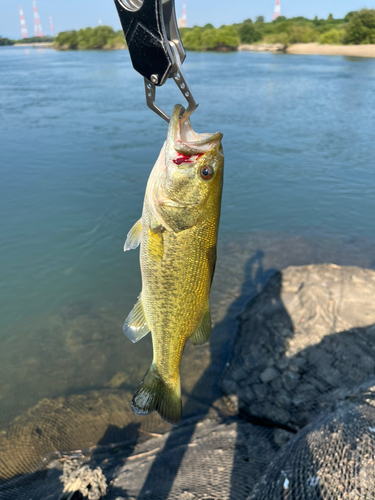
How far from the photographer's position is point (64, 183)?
11.4m

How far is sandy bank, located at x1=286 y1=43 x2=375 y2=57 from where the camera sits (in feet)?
197

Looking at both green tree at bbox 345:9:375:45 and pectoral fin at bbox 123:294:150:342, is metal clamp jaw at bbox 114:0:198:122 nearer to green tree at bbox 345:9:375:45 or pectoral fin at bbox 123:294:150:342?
pectoral fin at bbox 123:294:150:342

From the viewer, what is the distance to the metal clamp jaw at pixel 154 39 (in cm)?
208

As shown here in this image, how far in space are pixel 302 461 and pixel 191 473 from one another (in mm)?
1544

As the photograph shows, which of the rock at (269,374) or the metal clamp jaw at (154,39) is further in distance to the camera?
the rock at (269,374)

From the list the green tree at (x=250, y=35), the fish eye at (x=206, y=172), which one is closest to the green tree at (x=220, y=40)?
the green tree at (x=250, y=35)

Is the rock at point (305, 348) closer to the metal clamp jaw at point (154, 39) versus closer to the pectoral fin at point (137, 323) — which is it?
the pectoral fin at point (137, 323)

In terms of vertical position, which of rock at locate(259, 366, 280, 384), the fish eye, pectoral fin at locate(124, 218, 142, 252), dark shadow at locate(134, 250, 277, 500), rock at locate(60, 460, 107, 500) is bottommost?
dark shadow at locate(134, 250, 277, 500)

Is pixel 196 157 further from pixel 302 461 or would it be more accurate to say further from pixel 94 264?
pixel 94 264

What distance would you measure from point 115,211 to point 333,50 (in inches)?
2834

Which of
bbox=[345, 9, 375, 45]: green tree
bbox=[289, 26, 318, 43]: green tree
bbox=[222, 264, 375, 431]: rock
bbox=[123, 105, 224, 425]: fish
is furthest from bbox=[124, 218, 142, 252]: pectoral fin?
bbox=[289, 26, 318, 43]: green tree

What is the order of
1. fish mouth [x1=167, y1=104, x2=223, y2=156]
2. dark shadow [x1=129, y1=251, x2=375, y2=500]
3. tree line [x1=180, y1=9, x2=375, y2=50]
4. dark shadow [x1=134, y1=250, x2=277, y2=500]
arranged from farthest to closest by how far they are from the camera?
tree line [x1=180, y1=9, x2=375, y2=50]
dark shadow [x1=134, y1=250, x2=277, y2=500]
dark shadow [x1=129, y1=251, x2=375, y2=500]
fish mouth [x1=167, y1=104, x2=223, y2=156]

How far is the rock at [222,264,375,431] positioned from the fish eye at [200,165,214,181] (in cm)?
280

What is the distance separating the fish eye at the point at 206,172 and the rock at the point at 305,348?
2.80m
